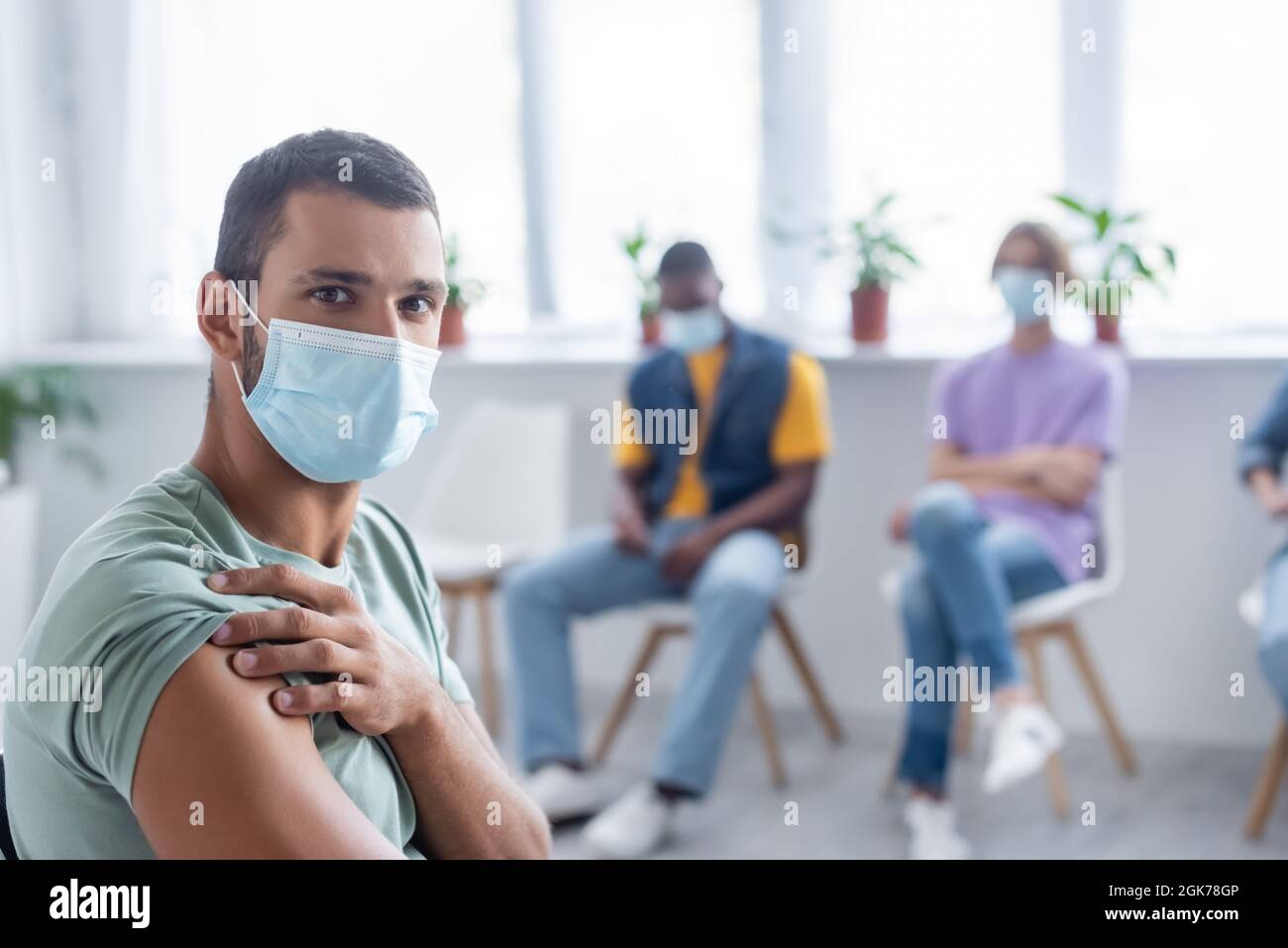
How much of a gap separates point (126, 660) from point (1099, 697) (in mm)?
2527

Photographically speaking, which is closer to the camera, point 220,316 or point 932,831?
point 220,316

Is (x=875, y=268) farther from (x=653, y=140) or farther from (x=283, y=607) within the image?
(x=283, y=607)

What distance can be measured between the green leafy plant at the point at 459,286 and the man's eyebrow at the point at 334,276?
2.80m

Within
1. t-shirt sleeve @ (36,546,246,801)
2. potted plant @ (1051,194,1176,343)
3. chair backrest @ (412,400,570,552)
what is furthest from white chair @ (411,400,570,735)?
t-shirt sleeve @ (36,546,246,801)

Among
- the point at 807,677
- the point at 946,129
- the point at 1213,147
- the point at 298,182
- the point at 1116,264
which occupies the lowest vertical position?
the point at 807,677

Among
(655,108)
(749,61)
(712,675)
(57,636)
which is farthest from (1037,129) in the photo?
(57,636)

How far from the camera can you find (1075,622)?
2924mm

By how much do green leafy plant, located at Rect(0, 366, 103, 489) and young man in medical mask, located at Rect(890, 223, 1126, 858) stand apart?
2.57 m

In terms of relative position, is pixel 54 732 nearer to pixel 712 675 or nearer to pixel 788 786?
pixel 712 675

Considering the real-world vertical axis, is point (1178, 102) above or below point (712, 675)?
above

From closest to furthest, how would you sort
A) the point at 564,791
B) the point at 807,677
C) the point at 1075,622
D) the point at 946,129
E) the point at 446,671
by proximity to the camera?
1. the point at 446,671
2. the point at 564,791
3. the point at 1075,622
4. the point at 807,677
5. the point at 946,129

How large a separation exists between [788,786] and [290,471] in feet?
7.00

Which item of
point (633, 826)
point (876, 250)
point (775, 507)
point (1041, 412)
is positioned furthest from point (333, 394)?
point (876, 250)
